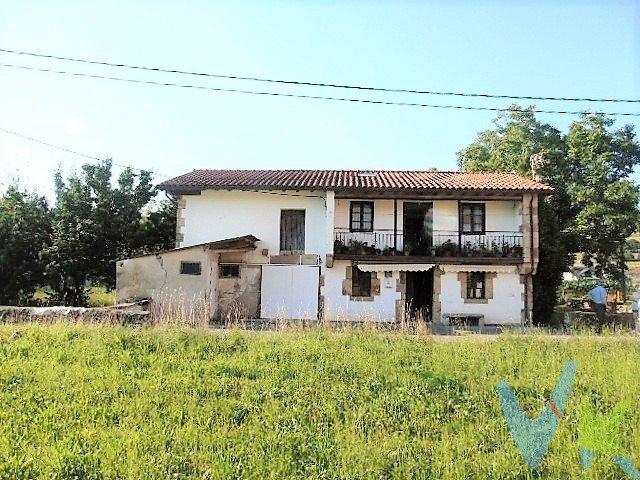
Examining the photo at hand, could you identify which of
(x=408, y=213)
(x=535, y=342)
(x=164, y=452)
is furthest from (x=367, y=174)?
(x=164, y=452)

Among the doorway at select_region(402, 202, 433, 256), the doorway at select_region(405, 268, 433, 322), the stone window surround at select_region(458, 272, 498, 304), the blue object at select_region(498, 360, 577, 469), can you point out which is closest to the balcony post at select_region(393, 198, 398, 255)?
the doorway at select_region(402, 202, 433, 256)

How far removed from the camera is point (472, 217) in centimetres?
1981

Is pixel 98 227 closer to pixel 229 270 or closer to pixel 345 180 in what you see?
pixel 229 270

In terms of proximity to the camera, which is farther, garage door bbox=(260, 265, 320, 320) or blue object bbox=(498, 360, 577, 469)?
garage door bbox=(260, 265, 320, 320)

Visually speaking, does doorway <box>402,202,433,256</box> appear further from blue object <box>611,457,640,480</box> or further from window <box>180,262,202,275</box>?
blue object <box>611,457,640,480</box>

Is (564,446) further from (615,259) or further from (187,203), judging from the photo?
(615,259)

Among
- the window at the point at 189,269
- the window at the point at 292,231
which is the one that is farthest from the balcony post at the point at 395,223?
the window at the point at 189,269

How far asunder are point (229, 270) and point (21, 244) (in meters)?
8.49

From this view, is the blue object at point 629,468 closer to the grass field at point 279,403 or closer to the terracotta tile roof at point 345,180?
the grass field at point 279,403

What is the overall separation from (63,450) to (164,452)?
1.03 meters

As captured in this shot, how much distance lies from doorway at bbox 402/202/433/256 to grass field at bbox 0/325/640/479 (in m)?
9.68

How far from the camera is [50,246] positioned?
65.3ft

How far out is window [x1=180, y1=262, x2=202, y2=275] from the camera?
16.6 metres

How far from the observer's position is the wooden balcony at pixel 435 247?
61.8 ft
